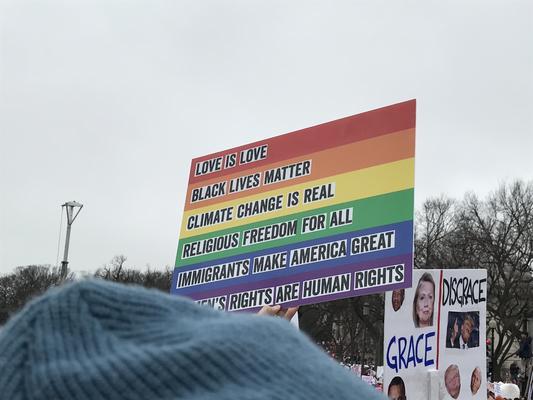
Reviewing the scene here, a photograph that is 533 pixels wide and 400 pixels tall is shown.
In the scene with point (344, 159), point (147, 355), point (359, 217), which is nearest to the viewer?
point (147, 355)

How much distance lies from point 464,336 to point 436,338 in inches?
16.6

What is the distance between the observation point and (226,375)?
709 mm

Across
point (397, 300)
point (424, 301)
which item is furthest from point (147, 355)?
point (424, 301)

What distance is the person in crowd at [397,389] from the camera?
683cm

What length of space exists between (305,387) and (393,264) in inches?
126

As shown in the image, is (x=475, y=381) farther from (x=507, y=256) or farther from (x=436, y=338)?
(x=507, y=256)

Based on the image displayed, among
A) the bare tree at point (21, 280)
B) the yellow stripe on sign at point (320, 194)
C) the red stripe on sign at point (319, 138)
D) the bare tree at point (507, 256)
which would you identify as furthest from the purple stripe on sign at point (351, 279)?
the bare tree at point (21, 280)

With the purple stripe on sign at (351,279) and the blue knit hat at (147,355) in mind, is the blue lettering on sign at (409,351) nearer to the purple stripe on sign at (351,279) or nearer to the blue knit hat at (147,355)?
the purple stripe on sign at (351,279)

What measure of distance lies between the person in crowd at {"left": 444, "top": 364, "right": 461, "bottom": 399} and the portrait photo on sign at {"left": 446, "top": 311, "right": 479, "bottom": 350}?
21 cm

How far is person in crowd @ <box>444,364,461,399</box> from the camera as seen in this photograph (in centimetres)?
685

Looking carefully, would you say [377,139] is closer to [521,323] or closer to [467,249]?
[467,249]

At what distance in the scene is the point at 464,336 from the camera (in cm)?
713

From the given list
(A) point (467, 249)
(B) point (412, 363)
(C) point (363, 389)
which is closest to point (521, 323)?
(A) point (467, 249)

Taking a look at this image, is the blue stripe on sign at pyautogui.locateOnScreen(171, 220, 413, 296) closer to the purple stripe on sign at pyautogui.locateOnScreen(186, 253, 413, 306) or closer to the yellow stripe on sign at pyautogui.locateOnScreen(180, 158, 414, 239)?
the purple stripe on sign at pyautogui.locateOnScreen(186, 253, 413, 306)
